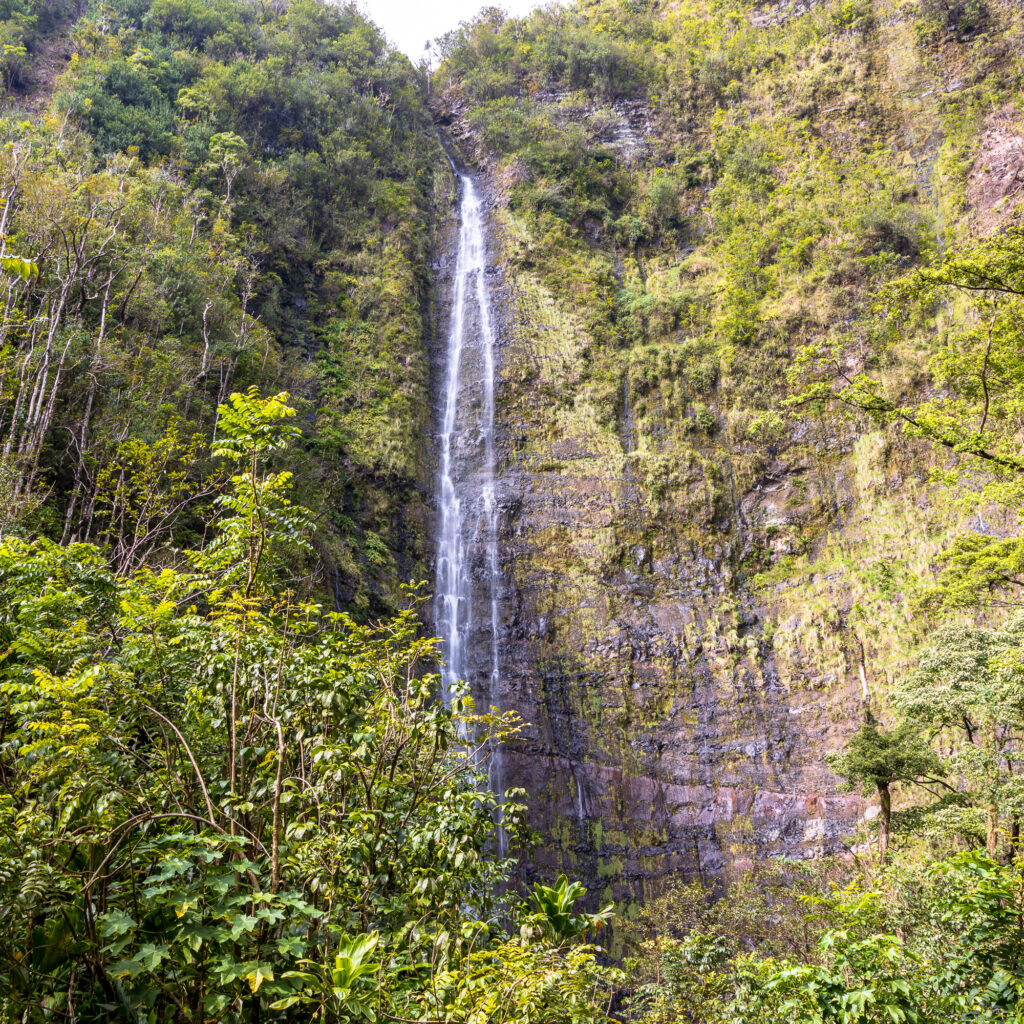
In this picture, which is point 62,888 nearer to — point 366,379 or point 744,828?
point 744,828

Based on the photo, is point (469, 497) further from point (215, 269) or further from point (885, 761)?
point (885, 761)

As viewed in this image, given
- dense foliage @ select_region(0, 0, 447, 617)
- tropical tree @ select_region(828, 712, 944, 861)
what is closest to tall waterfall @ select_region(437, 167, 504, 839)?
dense foliage @ select_region(0, 0, 447, 617)

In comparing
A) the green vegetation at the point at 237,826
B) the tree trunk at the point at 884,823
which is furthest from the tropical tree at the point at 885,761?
the green vegetation at the point at 237,826

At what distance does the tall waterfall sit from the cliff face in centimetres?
60

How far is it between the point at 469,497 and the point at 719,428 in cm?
901

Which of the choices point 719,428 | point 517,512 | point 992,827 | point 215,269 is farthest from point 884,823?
point 215,269

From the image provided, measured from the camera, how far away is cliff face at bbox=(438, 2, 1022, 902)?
59.4 ft

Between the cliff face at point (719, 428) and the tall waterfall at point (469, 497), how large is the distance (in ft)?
1.97

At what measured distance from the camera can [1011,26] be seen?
24406 millimetres

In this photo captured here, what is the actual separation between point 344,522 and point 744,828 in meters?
13.8

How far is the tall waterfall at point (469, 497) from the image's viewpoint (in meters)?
20.3

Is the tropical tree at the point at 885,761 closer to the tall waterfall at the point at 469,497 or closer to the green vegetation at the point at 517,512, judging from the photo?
the green vegetation at the point at 517,512

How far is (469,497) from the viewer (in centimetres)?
2306

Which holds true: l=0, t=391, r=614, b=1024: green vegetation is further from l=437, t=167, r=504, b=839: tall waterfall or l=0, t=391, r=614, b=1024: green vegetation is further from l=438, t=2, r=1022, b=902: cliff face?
l=437, t=167, r=504, b=839: tall waterfall
